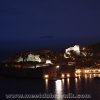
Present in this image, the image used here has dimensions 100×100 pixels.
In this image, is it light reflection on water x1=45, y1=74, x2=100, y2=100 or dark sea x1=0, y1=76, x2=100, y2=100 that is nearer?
dark sea x1=0, y1=76, x2=100, y2=100

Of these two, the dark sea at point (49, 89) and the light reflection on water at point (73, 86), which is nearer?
the dark sea at point (49, 89)

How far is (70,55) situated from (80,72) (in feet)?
21.1

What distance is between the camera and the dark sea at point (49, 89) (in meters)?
28.2

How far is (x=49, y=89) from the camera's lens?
31.3 meters

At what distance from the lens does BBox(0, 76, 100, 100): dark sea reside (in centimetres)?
2817

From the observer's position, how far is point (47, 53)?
43.2m

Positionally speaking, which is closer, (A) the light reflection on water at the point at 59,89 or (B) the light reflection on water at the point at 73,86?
(A) the light reflection on water at the point at 59,89

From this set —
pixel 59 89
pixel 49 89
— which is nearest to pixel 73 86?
pixel 59 89

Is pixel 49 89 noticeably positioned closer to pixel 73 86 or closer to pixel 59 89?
pixel 59 89

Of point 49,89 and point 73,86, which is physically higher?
point 73,86

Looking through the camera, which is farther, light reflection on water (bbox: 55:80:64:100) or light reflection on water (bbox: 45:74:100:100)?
light reflection on water (bbox: 45:74:100:100)

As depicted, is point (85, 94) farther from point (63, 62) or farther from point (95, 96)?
point (63, 62)

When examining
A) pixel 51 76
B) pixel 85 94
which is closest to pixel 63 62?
pixel 51 76

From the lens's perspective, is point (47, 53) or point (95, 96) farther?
point (47, 53)
